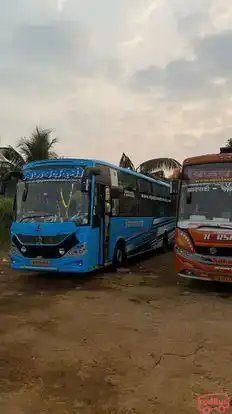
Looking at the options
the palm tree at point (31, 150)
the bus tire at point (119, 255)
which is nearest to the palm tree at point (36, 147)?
the palm tree at point (31, 150)

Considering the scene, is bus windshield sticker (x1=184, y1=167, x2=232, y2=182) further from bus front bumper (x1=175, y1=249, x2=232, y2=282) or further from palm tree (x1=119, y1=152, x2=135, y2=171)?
palm tree (x1=119, y1=152, x2=135, y2=171)

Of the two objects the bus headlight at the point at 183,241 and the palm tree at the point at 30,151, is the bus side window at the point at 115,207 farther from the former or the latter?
the palm tree at the point at 30,151

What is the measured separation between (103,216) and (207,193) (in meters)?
3.02

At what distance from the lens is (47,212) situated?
11703 millimetres

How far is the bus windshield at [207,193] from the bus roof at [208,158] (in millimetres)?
97

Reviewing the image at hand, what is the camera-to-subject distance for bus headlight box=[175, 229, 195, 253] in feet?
34.6

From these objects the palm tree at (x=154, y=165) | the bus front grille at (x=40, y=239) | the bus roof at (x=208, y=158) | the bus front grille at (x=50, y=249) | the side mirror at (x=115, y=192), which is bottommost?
Result: the bus front grille at (x=50, y=249)

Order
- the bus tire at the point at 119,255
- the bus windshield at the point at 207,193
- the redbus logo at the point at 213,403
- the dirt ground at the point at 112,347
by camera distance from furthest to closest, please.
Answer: the bus tire at the point at 119,255
the bus windshield at the point at 207,193
the dirt ground at the point at 112,347
the redbus logo at the point at 213,403

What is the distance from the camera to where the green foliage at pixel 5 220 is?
63.6 ft

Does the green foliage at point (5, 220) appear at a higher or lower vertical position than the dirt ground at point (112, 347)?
higher

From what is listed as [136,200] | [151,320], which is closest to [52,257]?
[151,320]

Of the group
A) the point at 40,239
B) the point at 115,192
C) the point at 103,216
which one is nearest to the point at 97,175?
the point at 103,216

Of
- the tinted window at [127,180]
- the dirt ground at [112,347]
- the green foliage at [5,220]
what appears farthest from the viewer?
the green foliage at [5,220]

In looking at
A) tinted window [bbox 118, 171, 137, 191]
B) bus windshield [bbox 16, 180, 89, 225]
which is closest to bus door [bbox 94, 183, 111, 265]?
bus windshield [bbox 16, 180, 89, 225]
